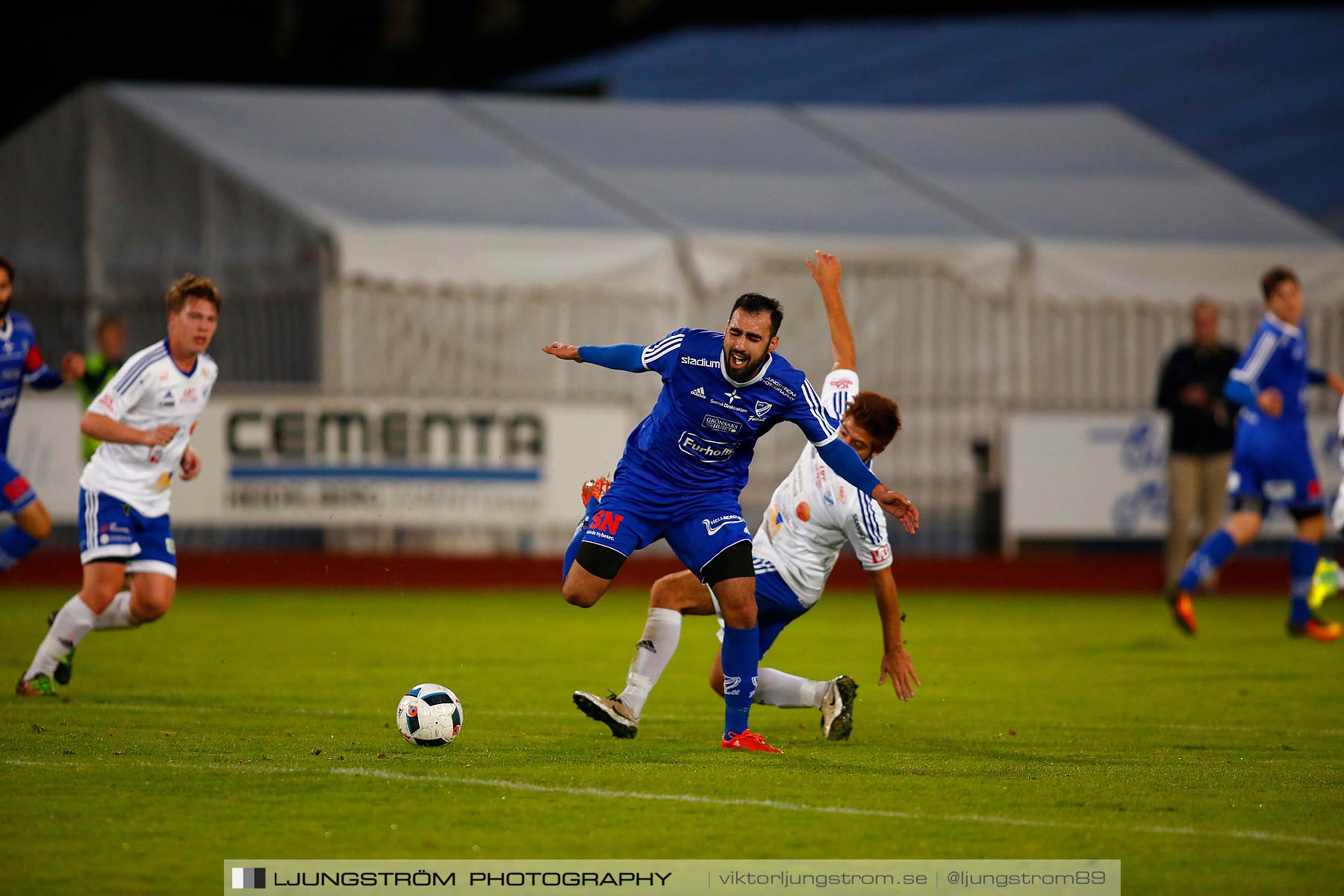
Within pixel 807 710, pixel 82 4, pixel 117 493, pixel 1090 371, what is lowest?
pixel 807 710

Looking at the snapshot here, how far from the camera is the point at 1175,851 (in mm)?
5211

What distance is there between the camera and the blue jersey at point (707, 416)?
6.97 m

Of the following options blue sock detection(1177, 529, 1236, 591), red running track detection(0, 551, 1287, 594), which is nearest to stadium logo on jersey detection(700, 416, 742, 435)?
blue sock detection(1177, 529, 1236, 591)

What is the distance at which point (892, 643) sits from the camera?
737 cm

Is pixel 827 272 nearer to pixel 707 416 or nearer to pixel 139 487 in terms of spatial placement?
pixel 707 416

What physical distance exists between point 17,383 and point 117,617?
1.58 meters

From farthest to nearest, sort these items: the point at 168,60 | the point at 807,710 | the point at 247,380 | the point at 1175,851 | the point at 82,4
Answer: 1. the point at 168,60
2. the point at 82,4
3. the point at 247,380
4. the point at 807,710
5. the point at 1175,851

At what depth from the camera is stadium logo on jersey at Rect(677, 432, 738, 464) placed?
23.6 feet

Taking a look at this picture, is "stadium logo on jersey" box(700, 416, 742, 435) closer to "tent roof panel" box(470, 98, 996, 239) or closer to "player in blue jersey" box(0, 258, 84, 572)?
"player in blue jersey" box(0, 258, 84, 572)

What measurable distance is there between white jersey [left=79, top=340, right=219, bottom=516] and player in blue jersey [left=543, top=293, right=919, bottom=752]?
203cm

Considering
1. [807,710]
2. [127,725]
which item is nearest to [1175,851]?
[807,710]

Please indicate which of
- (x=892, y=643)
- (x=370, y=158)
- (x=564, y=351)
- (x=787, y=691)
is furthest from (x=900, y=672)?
(x=370, y=158)

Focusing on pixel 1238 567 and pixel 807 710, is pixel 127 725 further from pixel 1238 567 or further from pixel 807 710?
pixel 1238 567

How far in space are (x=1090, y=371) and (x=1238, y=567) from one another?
2.47 m
